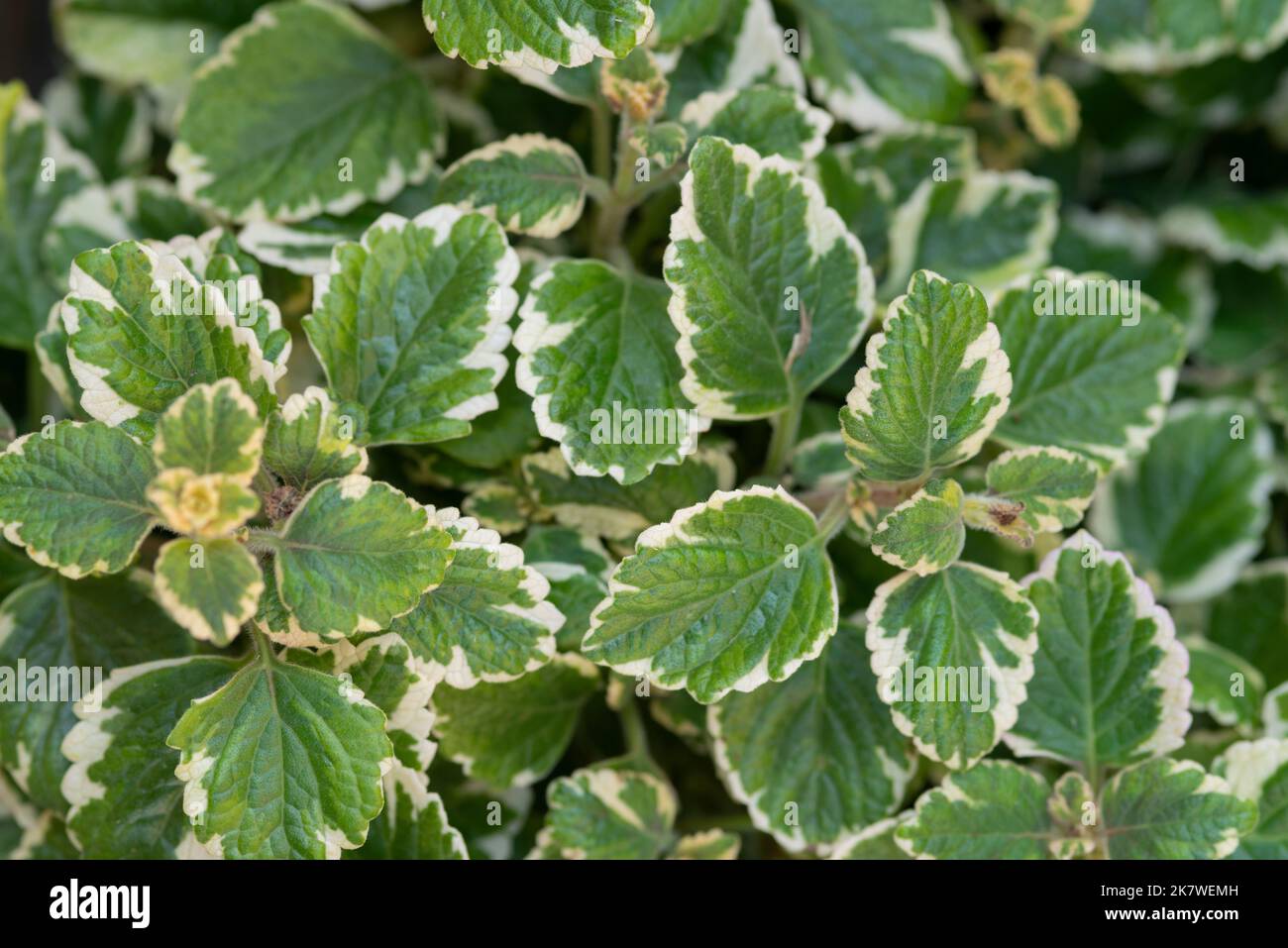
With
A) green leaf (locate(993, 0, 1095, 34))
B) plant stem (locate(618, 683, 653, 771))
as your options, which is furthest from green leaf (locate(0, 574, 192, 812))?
green leaf (locate(993, 0, 1095, 34))

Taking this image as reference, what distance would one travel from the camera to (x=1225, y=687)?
1.12 metres

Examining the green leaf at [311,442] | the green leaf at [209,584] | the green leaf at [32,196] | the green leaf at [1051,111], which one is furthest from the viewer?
the green leaf at [1051,111]

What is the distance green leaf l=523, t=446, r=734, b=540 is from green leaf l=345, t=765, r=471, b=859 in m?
0.26

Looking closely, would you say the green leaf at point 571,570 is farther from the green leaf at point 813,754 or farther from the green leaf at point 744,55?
the green leaf at point 744,55

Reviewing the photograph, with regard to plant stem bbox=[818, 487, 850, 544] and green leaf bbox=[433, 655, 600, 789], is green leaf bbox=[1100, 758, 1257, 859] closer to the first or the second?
plant stem bbox=[818, 487, 850, 544]

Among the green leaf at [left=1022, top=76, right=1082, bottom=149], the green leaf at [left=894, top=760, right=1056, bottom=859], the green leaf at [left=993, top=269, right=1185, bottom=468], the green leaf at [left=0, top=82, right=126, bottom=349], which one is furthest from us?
the green leaf at [left=1022, top=76, right=1082, bottom=149]

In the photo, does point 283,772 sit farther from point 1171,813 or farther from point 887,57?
point 887,57

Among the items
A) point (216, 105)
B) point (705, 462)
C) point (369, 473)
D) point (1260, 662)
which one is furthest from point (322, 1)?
point (1260, 662)

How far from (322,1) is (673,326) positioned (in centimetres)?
54

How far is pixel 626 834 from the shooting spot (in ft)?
3.36

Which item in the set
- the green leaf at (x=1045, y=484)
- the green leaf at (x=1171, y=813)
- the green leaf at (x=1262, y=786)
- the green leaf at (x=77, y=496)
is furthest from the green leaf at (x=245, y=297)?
the green leaf at (x=1262, y=786)

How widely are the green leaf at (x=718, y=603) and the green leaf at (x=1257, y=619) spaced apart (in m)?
0.62

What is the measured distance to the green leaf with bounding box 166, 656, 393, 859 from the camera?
0.82 m

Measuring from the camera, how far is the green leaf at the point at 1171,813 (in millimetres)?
939
